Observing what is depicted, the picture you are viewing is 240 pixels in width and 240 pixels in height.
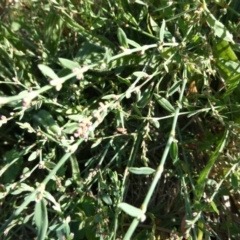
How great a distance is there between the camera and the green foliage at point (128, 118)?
121 centimetres

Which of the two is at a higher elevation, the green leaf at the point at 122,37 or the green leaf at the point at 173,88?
the green leaf at the point at 122,37

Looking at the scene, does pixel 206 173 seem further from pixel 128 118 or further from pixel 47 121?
pixel 47 121

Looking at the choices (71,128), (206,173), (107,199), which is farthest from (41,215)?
(206,173)

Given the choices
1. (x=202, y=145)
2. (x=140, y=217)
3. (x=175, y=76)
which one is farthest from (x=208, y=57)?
(x=140, y=217)

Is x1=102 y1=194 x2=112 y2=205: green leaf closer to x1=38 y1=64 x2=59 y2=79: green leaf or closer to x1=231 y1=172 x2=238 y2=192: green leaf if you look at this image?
x1=231 y1=172 x2=238 y2=192: green leaf

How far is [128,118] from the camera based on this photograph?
131 cm

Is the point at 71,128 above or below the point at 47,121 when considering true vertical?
above

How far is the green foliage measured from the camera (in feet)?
3.98

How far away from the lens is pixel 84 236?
1405mm

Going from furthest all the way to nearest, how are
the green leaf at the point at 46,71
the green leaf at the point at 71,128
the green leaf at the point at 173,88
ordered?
the green leaf at the point at 173,88 → the green leaf at the point at 71,128 → the green leaf at the point at 46,71

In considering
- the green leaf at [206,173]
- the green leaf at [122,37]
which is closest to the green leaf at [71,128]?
the green leaf at [122,37]

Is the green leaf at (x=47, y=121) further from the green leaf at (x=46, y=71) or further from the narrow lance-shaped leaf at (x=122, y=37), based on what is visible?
the green leaf at (x=46, y=71)

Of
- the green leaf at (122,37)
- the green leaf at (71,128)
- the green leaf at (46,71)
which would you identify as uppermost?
the green leaf at (46,71)

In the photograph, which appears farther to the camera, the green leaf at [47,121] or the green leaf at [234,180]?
the green leaf at [47,121]
